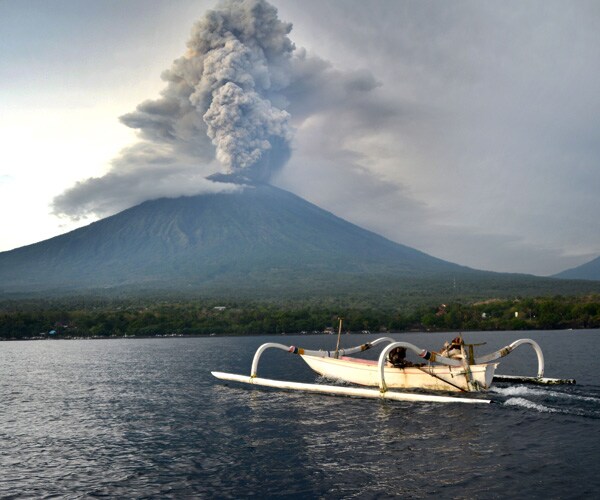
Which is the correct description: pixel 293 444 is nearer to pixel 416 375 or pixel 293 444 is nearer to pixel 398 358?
pixel 398 358

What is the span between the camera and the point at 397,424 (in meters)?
28.5

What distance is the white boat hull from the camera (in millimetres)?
34250

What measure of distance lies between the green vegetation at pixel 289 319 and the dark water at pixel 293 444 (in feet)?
259

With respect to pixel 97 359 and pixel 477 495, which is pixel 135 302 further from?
pixel 477 495

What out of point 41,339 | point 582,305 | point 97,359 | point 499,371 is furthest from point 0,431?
point 582,305

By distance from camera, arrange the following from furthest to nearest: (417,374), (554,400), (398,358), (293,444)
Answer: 1. (398,358)
2. (417,374)
3. (554,400)
4. (293,444)

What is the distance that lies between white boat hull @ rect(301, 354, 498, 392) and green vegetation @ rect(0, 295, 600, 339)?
82065mm

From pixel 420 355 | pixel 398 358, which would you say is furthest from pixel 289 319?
pixel 420 355

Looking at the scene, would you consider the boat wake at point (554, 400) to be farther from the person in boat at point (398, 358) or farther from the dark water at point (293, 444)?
the person in boat at point (398, 358)

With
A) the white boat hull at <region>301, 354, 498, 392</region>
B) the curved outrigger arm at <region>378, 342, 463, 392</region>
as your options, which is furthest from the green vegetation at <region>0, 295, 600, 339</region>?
the curved outrigger arm at <region>378, 342, 463, 392</region>

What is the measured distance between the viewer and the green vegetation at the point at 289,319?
119250mm

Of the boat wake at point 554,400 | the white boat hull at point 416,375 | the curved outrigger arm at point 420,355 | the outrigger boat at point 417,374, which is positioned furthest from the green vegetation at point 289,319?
the curved outrigger arm at point 420,355

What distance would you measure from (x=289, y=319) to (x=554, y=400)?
9495cm

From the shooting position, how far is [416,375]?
36188 mm
